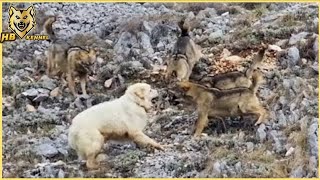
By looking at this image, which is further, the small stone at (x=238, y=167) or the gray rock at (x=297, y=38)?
the gray rock at (x=297, y=38)

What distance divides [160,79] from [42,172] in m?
2.90

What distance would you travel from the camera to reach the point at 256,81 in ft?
58.0

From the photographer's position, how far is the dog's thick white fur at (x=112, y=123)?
16.6 m

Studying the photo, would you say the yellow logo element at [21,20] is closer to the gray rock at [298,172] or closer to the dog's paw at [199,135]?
the dog's paw at [199,135]

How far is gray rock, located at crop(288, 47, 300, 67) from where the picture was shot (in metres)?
18.8

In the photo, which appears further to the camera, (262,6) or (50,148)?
(262,6)

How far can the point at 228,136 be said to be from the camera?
683 inches

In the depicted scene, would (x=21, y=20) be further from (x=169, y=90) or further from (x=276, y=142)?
(x=276, y=142)

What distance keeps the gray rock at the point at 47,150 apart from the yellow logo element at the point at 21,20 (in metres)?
2.53

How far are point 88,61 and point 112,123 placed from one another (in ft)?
8.86

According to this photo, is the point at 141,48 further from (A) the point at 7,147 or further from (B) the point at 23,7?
(A) the point at 7,147

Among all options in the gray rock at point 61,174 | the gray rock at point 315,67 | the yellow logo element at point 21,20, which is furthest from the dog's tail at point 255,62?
the yellow logo element at point 21,20

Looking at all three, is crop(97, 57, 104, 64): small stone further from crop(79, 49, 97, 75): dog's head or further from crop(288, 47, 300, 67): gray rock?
crop(288, 47, 300, 67): gray rock

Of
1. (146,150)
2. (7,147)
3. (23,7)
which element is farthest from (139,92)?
(23,7)
